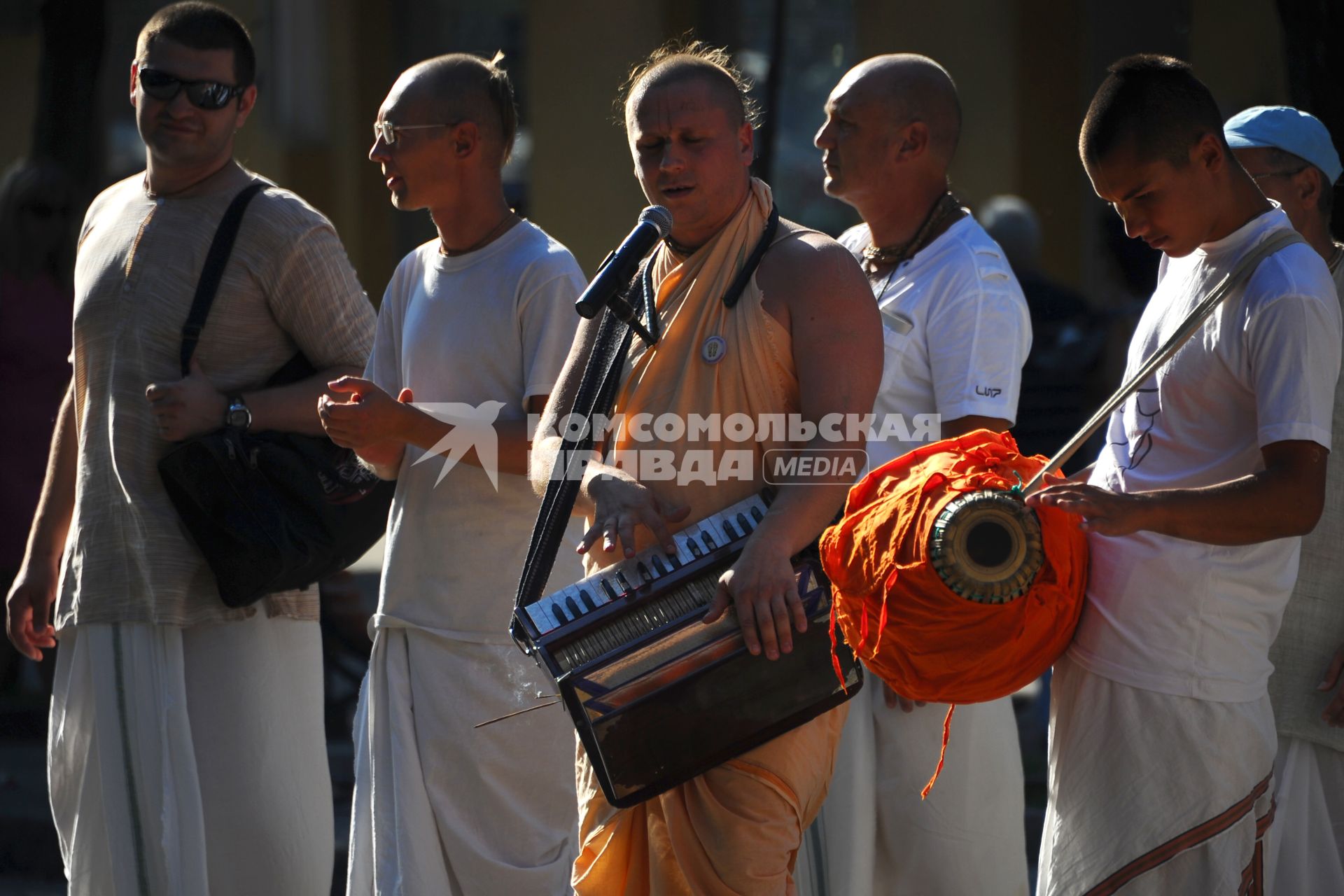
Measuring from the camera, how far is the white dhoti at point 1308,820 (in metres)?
3.79

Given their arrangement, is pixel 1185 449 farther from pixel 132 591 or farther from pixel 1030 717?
pixel 1030 717

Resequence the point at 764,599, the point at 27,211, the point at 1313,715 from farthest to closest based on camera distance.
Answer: the point at 27,211 → the point at 1313,715 → the point at 764,599

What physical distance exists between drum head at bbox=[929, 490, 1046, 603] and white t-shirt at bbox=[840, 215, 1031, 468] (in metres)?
1.10

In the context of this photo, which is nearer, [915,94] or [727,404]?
[727,404]

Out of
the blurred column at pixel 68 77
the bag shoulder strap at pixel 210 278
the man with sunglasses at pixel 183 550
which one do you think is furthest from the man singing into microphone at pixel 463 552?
the blurred column at pixel 68 77

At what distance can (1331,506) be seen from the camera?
3.84 metres

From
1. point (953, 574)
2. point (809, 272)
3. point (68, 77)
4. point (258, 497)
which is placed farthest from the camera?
point (68, 77)

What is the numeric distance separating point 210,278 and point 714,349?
1.59 metres

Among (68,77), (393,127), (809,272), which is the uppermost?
(68,77)

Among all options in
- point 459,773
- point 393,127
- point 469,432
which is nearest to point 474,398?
point 469,432

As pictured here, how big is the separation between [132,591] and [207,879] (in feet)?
2.49

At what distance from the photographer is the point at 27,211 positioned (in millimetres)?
7688

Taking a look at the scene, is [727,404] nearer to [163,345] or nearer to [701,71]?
[701,71]

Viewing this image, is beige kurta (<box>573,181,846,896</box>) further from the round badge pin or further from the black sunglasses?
the black sunglasses
